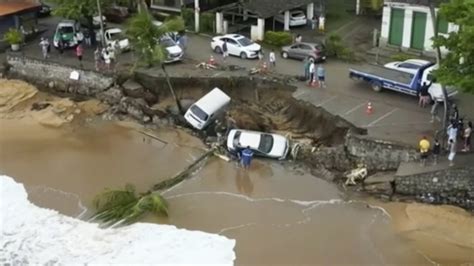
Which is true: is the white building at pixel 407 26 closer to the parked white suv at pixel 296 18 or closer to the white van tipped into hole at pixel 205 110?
the parked white suv at pixel 296 18

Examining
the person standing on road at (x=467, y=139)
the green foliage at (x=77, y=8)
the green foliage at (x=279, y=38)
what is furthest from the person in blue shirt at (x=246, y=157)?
the green foliage at (x=77, y=8)

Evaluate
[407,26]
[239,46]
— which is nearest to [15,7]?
[239,46]

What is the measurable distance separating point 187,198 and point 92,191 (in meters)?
4.79

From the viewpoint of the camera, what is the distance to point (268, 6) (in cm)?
4947

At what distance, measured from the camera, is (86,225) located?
3269cm

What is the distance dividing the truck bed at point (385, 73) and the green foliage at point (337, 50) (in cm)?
345

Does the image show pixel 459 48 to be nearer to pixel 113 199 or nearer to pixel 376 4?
pixel 113 199

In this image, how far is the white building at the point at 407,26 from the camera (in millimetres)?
44250

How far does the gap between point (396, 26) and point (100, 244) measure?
2458 centimetres

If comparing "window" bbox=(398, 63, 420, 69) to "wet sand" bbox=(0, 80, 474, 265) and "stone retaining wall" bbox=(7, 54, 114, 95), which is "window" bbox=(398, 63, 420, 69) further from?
"stone retaining wall" bbox=(7, 54, 114, 95)

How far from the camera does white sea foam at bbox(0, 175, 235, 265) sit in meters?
30.4

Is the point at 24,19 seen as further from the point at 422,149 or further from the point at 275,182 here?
the point at 422,149

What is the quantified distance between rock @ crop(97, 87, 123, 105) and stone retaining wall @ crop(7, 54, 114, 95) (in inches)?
14.6

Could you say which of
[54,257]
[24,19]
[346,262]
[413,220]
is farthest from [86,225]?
[24,19]
